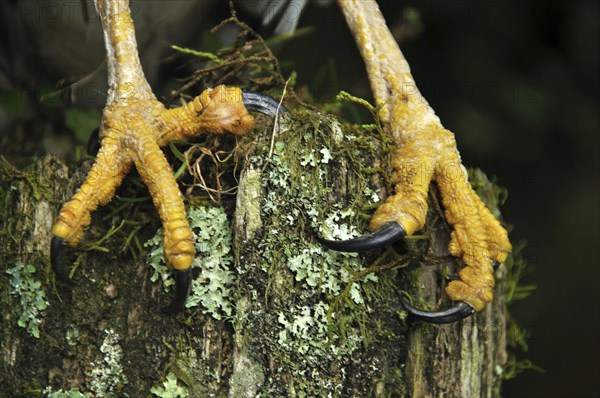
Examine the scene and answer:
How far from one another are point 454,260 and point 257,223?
0.47m

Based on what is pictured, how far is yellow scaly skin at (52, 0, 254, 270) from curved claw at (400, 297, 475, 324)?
1.59 feet

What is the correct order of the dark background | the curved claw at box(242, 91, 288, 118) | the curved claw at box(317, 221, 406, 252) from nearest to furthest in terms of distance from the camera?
Answer: 1. the curved claw at box(317, 221, 406, 252)
2. the curved claw at box(242, 91, 288, 118)
3. the dark background

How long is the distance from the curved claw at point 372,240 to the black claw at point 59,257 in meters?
0.55

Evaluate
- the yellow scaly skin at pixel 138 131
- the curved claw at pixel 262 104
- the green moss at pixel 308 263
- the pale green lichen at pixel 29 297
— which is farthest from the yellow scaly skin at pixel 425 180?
the pale green lichen at pixel 29 297

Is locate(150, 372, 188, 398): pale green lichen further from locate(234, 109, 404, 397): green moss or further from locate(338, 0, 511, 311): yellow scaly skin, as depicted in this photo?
locate(338, 0, 511, 311): yellow scaly skin

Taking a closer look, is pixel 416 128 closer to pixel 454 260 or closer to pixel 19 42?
pixel 454 260

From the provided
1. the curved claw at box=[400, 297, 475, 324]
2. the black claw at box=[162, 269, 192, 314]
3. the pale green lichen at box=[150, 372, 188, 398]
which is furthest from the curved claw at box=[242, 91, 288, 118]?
the pale green lichen at box=[150, 372, 188, 398]

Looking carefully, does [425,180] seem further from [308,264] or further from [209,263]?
[209,263]

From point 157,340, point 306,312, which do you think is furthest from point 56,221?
point 306,312

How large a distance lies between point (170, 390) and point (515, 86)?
1608 mm

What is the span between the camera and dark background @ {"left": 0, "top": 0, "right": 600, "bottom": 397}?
2375mm

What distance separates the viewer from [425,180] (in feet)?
4.99

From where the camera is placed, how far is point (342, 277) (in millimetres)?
1444

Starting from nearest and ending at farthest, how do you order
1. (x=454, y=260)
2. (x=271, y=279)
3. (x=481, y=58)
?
(x=271, y=279), (x=454, y=260), (x=481, y=58)
